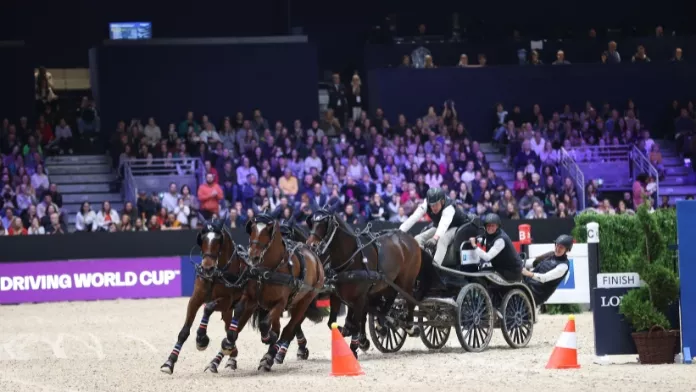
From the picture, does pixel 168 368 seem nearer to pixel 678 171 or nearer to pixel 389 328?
pixel 389 328

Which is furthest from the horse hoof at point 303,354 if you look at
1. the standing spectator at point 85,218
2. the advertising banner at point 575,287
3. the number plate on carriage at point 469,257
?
the standing spectator at point 85,218

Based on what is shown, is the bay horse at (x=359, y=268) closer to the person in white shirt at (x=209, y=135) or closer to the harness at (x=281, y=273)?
the harness at (x=281, y=273)

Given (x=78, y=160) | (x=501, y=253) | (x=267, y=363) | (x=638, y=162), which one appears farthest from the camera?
(x=638, y=162)

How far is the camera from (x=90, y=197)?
30.2 metres

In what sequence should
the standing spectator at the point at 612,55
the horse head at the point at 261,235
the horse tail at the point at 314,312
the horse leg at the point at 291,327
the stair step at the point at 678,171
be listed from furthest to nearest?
the standing spectator at the point at 612,55, the stair step at the point at 678,171, the horse tail at the point at 314,312, the horse leg at the point at 291,327, the horse head at the point at 261,235

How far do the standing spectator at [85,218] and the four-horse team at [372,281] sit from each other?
38.7 feet

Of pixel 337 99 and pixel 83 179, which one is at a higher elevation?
pixel 337 99

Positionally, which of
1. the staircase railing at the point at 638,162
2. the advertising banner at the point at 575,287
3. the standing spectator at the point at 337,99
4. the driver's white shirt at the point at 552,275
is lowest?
the advertising banner at the point at 575,287

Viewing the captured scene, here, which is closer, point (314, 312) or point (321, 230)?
point (321, 230)

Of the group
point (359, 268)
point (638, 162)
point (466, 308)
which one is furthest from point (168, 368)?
point (638, 162)

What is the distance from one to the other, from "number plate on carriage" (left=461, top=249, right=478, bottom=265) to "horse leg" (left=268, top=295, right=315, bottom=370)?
101 inches

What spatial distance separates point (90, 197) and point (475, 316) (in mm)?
16189

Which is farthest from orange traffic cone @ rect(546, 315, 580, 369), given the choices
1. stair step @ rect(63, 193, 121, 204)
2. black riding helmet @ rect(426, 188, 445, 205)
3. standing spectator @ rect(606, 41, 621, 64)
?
standing spectator @ rect(606, 41, 621, 64)

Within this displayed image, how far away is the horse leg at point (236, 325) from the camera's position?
13.6 metres
